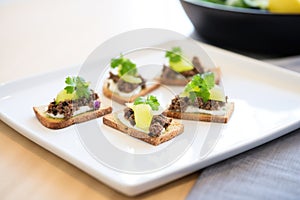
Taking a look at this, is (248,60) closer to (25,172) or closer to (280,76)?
(280,76)

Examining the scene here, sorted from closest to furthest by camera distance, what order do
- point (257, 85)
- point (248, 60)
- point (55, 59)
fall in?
point (257, 85) → point (248, 60) → point (55, 59)

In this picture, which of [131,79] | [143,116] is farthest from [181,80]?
[143,116]

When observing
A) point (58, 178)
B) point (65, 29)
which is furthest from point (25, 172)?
point (65, 29)

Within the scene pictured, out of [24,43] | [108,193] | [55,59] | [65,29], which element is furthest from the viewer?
[65,29]

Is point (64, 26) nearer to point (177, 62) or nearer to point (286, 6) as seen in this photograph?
point (177, 62)

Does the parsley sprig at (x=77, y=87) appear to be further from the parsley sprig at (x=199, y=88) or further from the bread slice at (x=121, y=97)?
the parsley sprig at (x=199, y=88)

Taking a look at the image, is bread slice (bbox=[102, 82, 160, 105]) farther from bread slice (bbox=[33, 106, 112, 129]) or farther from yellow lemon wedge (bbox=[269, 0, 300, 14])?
yellow lemon wedge (bbox=[269, 0, 300, 14])
